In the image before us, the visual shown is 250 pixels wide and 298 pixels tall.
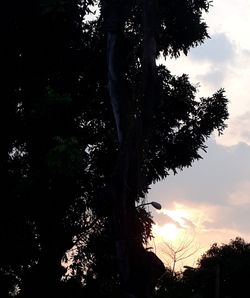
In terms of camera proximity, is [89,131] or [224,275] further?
[224,275]

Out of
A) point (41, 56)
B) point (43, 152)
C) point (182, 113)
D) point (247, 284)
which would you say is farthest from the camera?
point (247, 284)

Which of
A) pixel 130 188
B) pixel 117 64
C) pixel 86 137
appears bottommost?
pixel 130 188

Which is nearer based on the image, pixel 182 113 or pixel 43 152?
pixel 43 152

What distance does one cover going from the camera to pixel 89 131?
18797 millimetres

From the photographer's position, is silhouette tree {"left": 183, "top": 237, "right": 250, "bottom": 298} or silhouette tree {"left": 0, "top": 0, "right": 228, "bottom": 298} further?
silhouette tree {"left": 183, "top": 237, "right": 250, "bottom": 298}

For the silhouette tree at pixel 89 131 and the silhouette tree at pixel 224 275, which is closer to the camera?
the silhouette tree at pixel 89 131

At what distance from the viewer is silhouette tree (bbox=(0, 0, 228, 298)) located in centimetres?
1532

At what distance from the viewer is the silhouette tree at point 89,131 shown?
15.3 m

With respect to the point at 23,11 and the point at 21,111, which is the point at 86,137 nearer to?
the point at 21,111

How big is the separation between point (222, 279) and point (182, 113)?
24.5 metres

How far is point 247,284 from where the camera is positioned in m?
40.1

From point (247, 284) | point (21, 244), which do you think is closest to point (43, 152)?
point (21, 244)

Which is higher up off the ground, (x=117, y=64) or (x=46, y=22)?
(x=46, y=22)

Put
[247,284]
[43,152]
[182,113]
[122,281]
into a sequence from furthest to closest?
[247,284]
[182,113]
[43,152]
[122,281]
